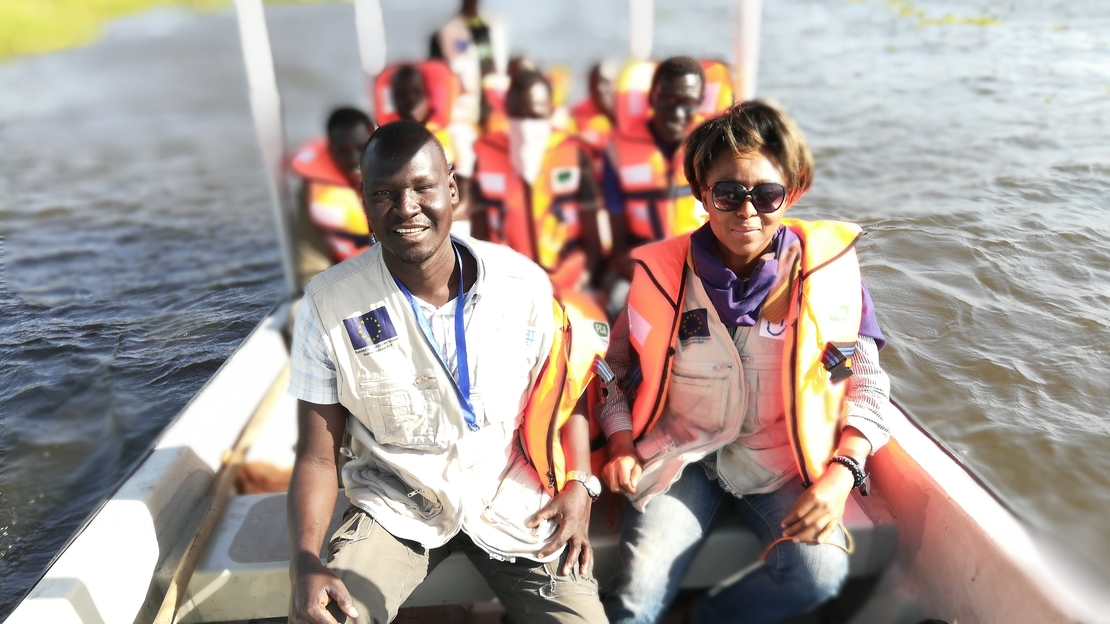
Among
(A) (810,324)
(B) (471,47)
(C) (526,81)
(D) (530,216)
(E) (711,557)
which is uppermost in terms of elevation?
(B) (471,47)

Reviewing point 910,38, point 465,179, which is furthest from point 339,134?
point 910,38

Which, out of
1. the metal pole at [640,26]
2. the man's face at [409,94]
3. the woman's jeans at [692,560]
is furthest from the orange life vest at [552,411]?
the metal pole at [640,26]

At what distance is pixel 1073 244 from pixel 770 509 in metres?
1.14

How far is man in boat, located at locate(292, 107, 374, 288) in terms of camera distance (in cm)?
298

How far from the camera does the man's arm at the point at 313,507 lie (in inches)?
54.5

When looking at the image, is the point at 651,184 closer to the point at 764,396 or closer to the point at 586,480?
the point at 764,396

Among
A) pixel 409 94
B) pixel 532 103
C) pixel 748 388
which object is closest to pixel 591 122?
pixel 532 103

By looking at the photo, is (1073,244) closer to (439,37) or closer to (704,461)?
(704,461)

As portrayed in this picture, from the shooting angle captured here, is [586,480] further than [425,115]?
No

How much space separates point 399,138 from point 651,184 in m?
1.60

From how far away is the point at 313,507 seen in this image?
1.49 m

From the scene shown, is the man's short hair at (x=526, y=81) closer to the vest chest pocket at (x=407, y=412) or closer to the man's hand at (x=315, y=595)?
the vest chest pocket at (x=407, y=412)

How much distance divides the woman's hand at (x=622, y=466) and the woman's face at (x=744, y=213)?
48cm

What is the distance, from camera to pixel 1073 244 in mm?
2045
